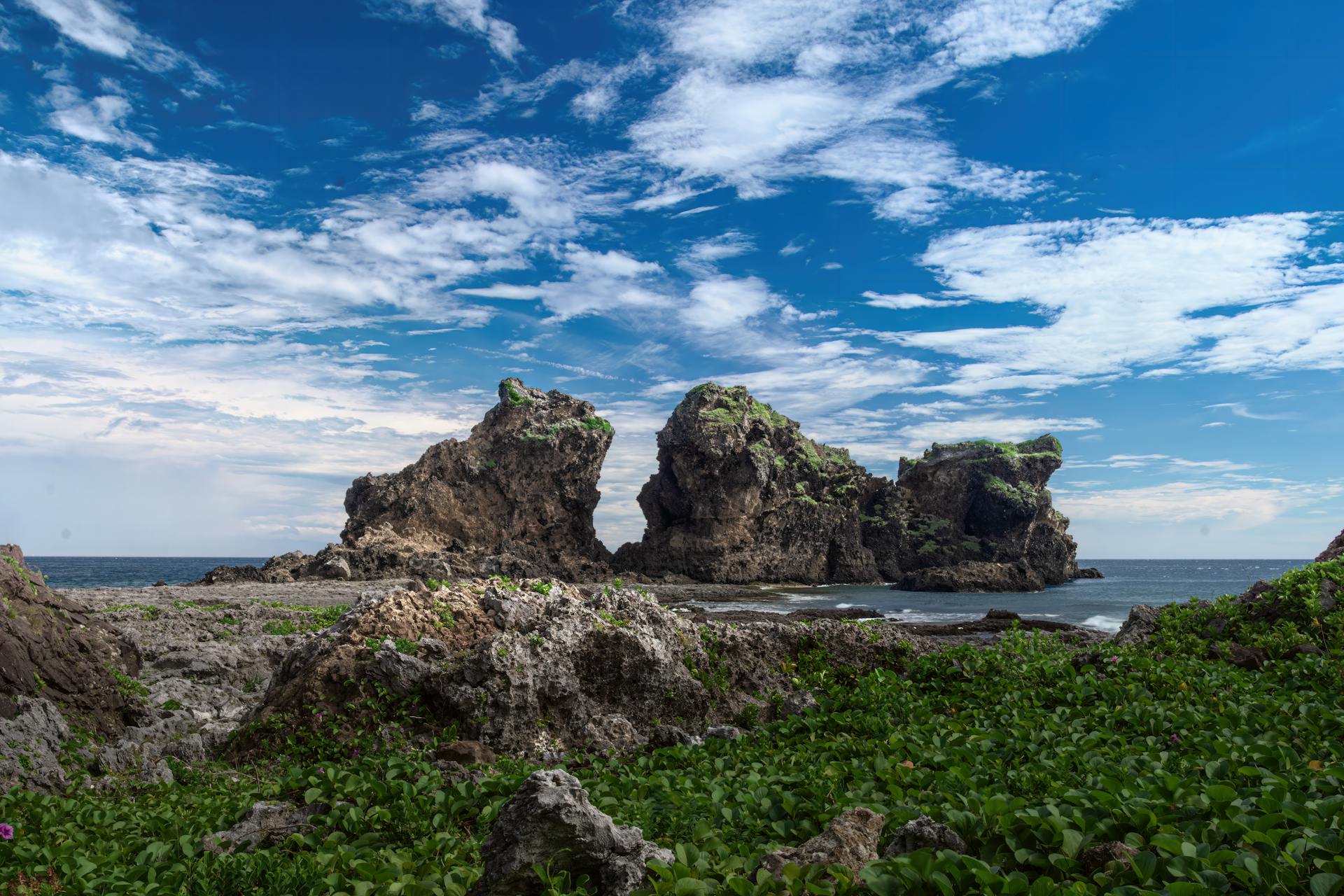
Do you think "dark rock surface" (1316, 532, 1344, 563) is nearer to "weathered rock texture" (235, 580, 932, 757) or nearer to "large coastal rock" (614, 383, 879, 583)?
"weathered rock texture" (235, 580, 932, 757)

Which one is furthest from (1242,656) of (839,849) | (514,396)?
(514,396)

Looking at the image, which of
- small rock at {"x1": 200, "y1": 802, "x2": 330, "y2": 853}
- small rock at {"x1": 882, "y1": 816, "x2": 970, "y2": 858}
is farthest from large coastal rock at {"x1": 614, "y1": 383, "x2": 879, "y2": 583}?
small rock at {"x1": 882, "y1": 816, "x2": 970, "y2": 858}

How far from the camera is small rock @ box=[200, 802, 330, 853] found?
518 centimetres

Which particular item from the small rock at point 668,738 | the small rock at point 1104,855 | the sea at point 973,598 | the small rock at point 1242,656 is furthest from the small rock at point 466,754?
the sea at point 973,598

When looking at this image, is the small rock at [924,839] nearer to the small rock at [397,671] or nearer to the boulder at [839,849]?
the boulder at [839,849]

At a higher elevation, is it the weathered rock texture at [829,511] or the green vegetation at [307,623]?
the weathered rock texture at [829,511]

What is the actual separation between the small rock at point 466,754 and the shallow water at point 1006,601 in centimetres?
3026

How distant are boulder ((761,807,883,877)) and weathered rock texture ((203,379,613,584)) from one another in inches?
2379

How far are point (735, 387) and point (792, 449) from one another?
362 inches

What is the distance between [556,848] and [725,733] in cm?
472

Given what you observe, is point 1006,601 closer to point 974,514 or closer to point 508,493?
point 974,514

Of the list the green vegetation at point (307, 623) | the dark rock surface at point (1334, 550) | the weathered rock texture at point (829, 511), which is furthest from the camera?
the weathered rock texture at point (829, 511)

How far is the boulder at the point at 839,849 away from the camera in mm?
3977

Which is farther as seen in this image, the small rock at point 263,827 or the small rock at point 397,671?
the small rock at point 397,671
